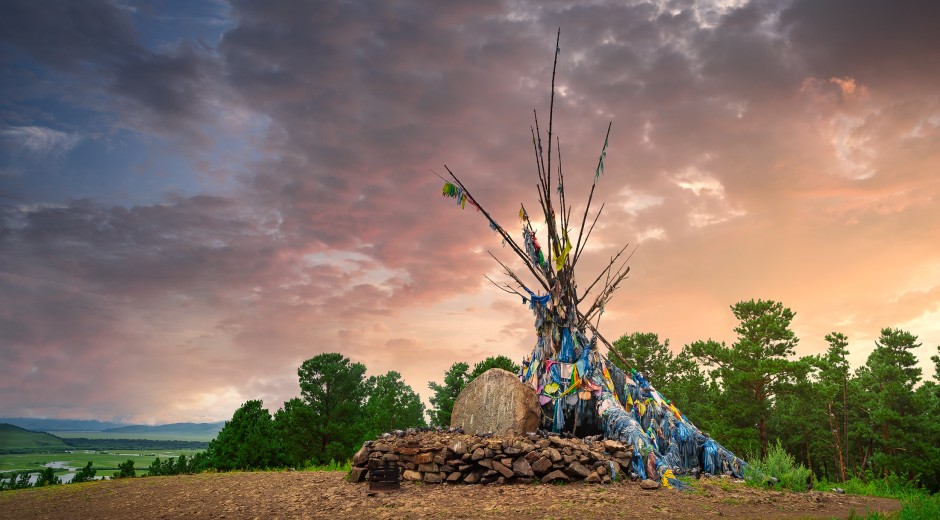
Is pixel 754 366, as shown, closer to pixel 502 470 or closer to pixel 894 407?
pixel 894 407

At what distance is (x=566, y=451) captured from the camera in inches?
398

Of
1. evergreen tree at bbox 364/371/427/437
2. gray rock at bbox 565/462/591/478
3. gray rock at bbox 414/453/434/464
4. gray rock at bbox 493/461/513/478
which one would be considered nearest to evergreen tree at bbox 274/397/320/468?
evergreen tree at bbox 364/371/427/437

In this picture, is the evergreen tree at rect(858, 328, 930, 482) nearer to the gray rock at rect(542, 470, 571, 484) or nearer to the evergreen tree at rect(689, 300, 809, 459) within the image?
the evergreen tree at rect(689, 300, 809, 459)

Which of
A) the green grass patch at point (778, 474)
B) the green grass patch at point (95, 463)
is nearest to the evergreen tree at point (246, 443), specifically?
the green grass patch at point (95, 463)

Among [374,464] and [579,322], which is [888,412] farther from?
[374,464]

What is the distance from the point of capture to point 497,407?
39.7 feet

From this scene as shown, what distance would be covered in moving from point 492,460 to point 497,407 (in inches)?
89.3

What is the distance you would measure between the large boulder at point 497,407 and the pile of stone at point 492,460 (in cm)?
136

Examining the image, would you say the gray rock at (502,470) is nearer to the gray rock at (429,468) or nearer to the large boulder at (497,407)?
the gray rock at (429,468)

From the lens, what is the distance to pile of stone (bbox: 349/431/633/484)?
9766 mm

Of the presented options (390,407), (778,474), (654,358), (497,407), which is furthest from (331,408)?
(654,358)

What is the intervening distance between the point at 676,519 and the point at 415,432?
18.5 feet

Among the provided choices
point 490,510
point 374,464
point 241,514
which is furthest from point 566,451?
point 241,514

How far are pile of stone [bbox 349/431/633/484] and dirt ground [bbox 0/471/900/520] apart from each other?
0.89ft
